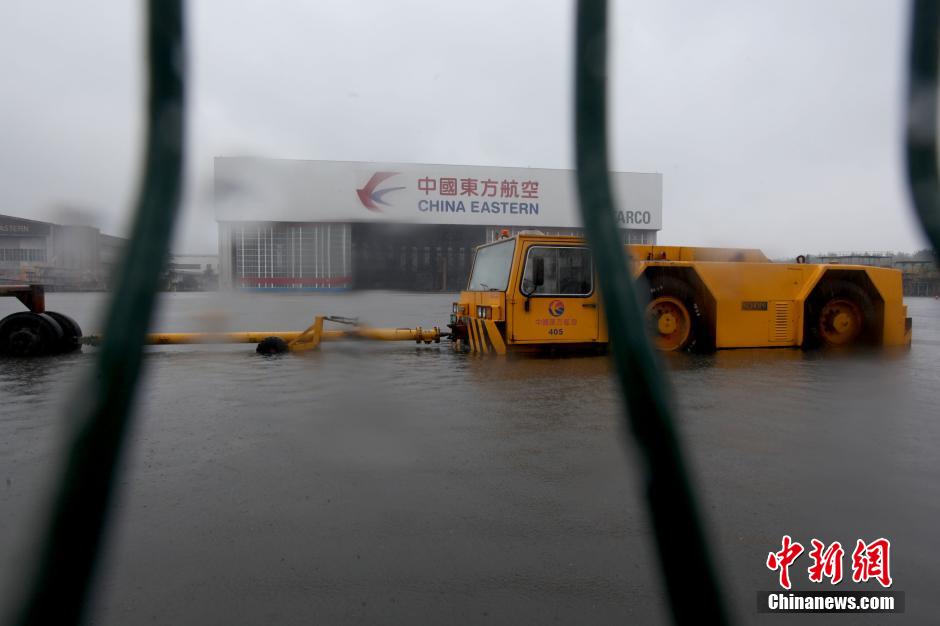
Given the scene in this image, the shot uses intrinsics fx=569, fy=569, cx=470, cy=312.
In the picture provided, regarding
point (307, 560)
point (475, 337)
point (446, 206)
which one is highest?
point (446, 206)

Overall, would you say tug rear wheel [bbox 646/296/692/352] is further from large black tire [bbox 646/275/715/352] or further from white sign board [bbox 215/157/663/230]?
white sign board [bbox 215/157/663/230]

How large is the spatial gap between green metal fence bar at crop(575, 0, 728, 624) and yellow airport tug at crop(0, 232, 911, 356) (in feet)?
20.4

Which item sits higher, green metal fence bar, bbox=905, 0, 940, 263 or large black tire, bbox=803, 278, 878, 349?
green metal fence bar, bbox=905, 0, 940, 263

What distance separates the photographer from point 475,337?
7.87 meters

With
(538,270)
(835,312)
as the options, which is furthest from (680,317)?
(835,312)

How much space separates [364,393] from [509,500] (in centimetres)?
89

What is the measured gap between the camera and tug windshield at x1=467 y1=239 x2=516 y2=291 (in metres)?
7.60

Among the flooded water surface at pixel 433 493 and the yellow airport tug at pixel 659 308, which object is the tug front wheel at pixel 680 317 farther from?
the flooded water surface at pixel 433 493

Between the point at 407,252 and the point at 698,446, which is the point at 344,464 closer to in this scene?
the point at 407,252

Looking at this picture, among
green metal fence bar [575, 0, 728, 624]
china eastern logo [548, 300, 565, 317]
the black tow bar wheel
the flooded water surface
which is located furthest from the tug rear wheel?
the black tow bar wheel

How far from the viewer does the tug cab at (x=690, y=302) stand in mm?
7449

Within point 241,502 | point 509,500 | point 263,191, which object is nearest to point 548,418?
point 509,500

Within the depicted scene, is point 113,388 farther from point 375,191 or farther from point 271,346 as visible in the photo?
point 271,346

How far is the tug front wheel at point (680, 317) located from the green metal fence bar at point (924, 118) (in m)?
7.47
